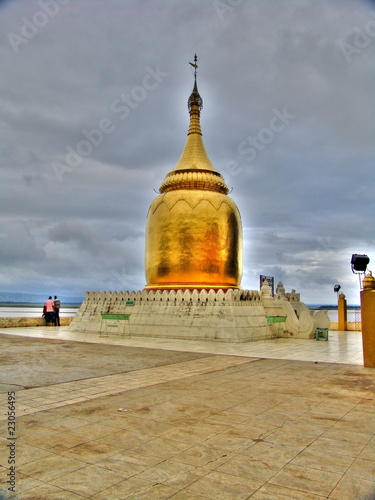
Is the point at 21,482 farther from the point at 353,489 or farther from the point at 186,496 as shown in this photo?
the point at 353,489

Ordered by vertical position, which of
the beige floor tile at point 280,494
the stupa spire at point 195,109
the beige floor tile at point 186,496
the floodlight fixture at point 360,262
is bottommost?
the beige floor tile at point 280,494

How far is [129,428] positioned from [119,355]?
7354mm

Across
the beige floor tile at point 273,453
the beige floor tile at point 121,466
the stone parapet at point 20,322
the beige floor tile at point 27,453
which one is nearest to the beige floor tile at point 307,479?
the beige floor tile at point 273,453

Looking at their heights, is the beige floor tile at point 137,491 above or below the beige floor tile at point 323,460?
above

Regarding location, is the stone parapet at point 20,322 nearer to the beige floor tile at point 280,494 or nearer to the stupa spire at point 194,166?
the stupa spire at point 194,166

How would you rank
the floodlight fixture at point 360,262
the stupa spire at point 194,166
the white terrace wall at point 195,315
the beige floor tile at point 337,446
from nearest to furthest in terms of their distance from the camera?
1. the beige floor tile at point 337,446
2. the floodlight fixture at point 360,262
3. the white terrace wall at point 195,315
4. the stupa spire at point 194,166

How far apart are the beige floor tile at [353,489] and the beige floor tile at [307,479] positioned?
0.19 ft

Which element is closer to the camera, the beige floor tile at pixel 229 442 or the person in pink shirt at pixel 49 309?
the beige floor tile at pixel 229 442

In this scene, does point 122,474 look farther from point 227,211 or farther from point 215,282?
point 227,211

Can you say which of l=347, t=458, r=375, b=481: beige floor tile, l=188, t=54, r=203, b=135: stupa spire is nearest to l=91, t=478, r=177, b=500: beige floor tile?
l=347, t=458, r=375, b=481: beige floor tile

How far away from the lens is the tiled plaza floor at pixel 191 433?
372 centimetres

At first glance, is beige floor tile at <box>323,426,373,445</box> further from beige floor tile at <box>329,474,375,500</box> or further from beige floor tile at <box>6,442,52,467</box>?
beige floor tile at <box>6,442,52,467</box>

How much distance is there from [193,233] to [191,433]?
19.5 m

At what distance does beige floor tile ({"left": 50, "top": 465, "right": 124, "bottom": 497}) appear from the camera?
11.9 feet
